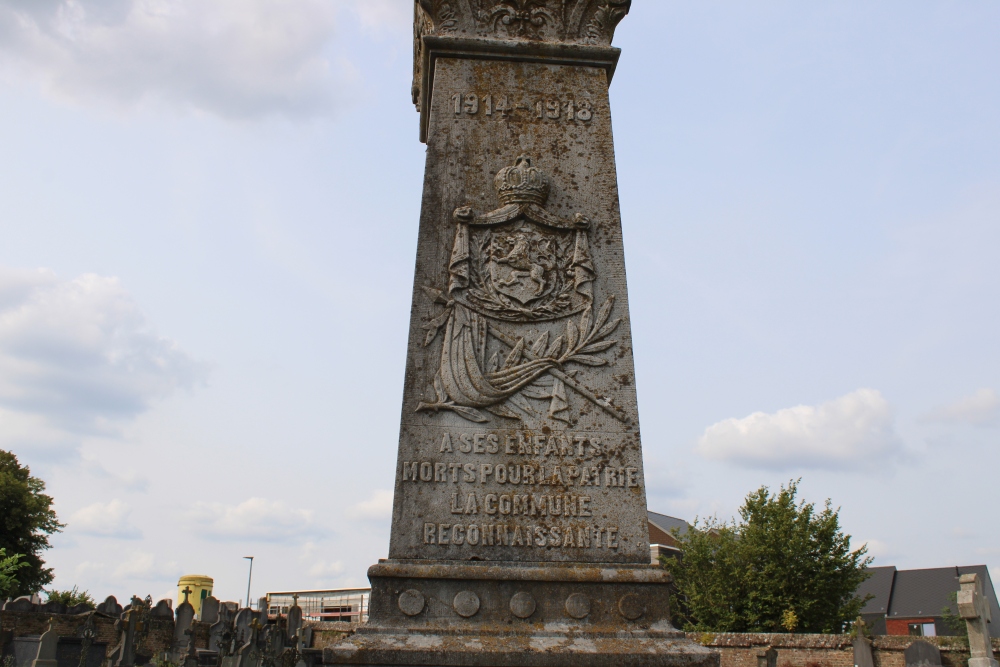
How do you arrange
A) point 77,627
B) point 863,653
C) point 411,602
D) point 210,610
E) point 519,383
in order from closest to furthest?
1. point 411,602
2. point 519,383
3. point 863,653
4. point 77,627
5. point 210,610

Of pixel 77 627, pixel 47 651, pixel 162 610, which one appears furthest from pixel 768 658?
pixel 77 627

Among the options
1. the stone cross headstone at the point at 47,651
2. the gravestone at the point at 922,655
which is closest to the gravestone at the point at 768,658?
the gravestone at the point at 922,655

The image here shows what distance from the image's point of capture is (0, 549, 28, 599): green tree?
97.9 feet

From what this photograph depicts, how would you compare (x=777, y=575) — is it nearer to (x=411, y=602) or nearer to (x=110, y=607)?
(x=110, y=607)

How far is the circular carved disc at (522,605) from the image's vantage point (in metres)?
4.68

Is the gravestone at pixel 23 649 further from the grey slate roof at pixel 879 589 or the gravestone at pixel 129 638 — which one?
the grey slate roof at pixel 879 589

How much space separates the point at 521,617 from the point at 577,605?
1.14ft

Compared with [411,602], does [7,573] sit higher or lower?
higher

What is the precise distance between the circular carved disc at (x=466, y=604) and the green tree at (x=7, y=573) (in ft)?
105

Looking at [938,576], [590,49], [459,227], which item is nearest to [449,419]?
[459,227]

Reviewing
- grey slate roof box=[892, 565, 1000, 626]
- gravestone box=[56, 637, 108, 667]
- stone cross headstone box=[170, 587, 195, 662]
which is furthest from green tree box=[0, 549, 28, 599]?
grey slate roof box=[892, 565, 1000, 626]

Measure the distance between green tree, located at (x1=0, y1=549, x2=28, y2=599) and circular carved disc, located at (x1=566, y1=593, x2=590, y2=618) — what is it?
3241 cm

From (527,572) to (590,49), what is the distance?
4078 millimetres

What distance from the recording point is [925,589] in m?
A: 51.5
